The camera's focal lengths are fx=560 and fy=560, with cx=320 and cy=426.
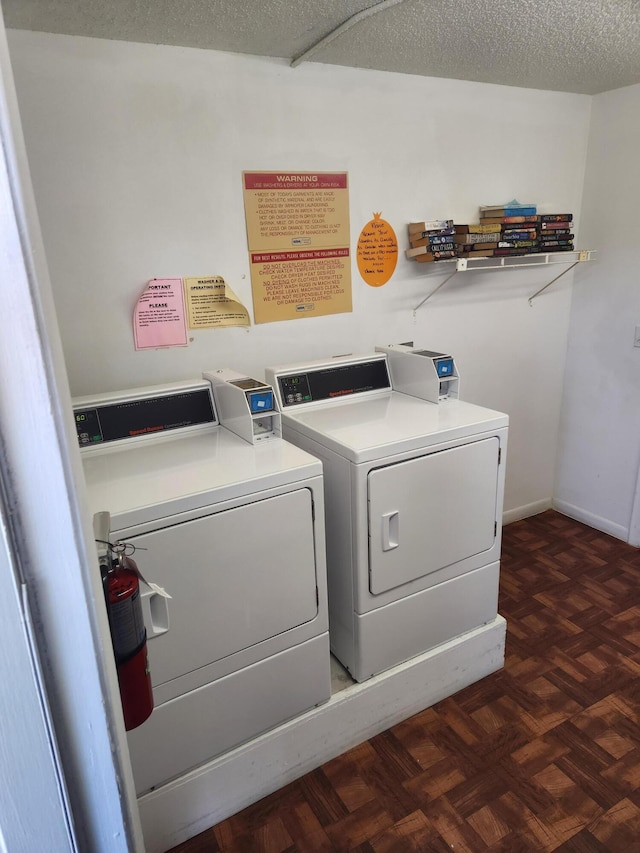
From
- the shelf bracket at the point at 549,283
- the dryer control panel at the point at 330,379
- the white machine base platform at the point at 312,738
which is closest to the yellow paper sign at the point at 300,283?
the dryer control panel at the point at 330,379

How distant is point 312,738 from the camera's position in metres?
1.80

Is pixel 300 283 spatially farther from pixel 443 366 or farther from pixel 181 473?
pixel 181 473

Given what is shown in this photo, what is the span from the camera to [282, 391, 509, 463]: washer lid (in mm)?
1737

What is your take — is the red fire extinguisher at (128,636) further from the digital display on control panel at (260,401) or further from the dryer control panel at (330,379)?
the dryer control panel at (330,379)

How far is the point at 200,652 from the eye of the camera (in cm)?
151

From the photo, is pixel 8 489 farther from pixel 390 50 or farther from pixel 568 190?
pixel 568 190

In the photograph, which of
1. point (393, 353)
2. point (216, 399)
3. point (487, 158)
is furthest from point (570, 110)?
point (216, 399)

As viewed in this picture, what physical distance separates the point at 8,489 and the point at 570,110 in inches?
128

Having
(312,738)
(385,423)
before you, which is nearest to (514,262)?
(385,423)

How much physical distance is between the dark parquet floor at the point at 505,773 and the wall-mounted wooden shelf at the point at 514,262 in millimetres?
1608

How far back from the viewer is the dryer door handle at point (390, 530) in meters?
1.76

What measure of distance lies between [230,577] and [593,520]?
8.27 feet

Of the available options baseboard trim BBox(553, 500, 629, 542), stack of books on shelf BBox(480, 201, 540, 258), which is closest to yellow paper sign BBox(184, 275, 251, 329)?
stack of books on shelf BBox(480, 201, 540, 258)

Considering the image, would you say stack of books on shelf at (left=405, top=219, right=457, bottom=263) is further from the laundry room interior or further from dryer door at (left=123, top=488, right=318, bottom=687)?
dryer door at (left=123, top=488, right=318, bottom=687)
